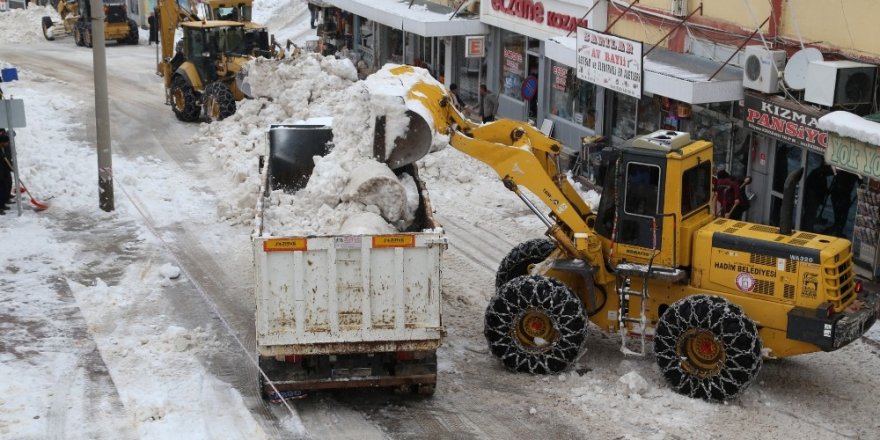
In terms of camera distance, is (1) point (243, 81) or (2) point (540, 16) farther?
(1) point (243, 81)

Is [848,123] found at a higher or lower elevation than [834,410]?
higher

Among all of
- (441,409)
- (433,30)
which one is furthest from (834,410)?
(433,30)

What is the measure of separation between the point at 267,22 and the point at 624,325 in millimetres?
33571

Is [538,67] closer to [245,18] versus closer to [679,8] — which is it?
[679,8]

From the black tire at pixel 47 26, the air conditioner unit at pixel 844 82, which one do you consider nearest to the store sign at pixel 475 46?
the air conditioner unit at pixel 844 82

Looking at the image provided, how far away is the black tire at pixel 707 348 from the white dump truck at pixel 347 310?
2398mm

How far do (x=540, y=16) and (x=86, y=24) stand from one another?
72.5 ft

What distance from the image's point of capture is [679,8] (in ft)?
62.0

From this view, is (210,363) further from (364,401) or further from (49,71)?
(49,71)

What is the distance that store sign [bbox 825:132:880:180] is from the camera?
1357 centimetres

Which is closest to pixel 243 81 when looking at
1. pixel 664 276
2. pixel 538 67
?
pixel 538 67

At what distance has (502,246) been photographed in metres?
17.1

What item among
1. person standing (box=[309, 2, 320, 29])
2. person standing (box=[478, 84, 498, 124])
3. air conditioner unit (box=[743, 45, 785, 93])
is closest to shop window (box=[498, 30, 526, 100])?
person standing (box=[478, 84, 498, 124])

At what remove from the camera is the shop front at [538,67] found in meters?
22.8
